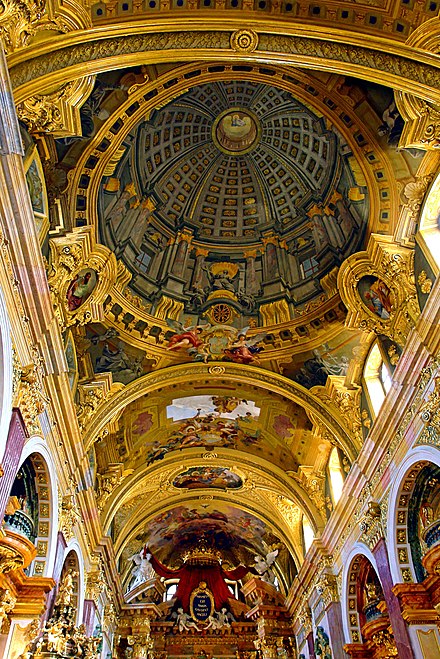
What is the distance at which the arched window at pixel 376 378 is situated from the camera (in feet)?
51.1

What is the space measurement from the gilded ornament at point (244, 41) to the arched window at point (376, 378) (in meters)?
8.37

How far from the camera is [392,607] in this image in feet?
42.6

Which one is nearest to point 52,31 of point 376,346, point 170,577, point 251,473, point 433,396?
point 433,396

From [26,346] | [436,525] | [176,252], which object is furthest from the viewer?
[176,252]

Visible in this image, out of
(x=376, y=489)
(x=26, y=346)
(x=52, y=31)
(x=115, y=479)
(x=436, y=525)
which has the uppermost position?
(x=52, y=31)

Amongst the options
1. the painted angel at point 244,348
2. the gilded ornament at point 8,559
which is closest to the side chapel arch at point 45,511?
the gilded ornament at point 8,559

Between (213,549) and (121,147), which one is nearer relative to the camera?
(121,147)

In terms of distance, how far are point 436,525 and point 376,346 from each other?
5.38 meters

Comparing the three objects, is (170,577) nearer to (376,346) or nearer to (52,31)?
(376,346)

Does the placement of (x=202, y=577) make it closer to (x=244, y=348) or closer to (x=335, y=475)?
(x=335, y=475)

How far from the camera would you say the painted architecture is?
10.2 m

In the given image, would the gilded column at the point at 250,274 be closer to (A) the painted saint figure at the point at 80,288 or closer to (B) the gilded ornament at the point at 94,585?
(A) the painted saint figure at the point at 80,288

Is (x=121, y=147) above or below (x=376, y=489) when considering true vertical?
above

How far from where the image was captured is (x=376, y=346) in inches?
628
